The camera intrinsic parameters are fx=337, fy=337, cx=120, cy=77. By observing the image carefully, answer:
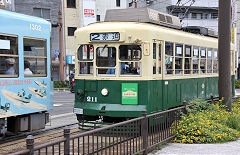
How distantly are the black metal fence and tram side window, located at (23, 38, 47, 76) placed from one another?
13.1ft

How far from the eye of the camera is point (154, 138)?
745 cm

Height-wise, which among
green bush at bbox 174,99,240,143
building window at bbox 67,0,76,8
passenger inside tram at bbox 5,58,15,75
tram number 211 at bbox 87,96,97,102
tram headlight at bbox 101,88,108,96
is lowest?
green bush at bbox 174,99,240,143

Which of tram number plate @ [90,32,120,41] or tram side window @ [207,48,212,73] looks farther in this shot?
tram side window @ [207,48,212,73]

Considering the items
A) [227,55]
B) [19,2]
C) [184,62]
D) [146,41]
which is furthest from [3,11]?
[19,2]

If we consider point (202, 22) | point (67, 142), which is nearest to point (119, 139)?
point (67, 142)

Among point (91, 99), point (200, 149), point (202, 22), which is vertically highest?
point (202, 22)

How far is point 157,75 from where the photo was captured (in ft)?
31.6

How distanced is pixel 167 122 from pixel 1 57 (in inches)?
170

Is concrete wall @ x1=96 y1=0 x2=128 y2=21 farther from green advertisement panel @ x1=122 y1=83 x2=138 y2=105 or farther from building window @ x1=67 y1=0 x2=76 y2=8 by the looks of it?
green advertisement panel @ x1=122 y1=83 x2=138 y2=105

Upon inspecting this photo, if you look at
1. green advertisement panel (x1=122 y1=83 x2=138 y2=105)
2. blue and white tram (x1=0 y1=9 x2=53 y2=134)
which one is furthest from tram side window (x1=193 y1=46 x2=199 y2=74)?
blue and white tram (x1=0 y1=9 x2=53 y2=134)

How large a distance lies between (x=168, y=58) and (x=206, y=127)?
8.40 ft

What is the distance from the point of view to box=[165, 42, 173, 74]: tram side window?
10.2 m

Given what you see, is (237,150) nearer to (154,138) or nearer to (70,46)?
(154,138)

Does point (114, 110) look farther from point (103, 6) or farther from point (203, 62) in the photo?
point (103, 6)
